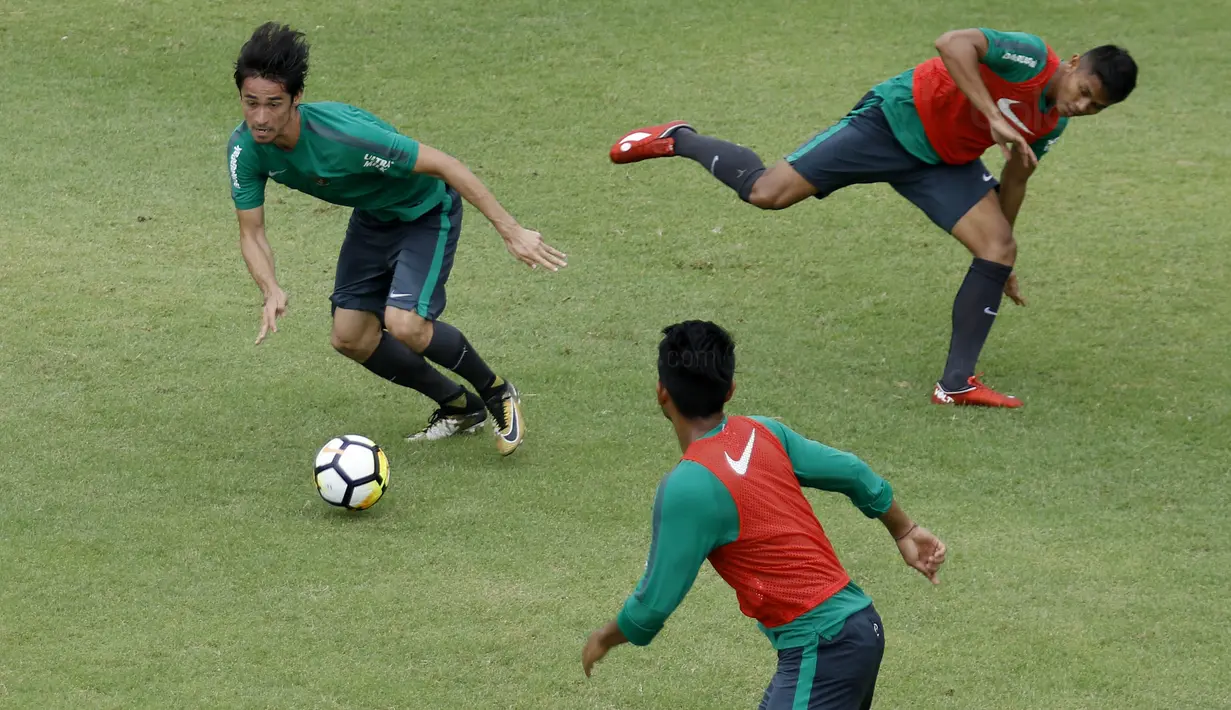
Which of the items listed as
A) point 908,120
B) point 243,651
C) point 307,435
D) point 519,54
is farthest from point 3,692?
point 519,54

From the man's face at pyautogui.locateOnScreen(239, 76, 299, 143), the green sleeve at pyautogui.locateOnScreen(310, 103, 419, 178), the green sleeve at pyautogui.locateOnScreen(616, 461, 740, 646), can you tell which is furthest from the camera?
the green sleeve at pyautogui.locateOnScreen(310, 103, 419, 178)

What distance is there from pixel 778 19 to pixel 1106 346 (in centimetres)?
563

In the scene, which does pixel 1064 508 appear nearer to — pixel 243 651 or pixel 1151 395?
pixel 1151 395

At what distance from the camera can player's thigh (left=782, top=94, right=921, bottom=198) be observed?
7504 mm

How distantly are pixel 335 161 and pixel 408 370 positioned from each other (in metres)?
1.14

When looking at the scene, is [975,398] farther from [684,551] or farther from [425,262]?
[684,551]

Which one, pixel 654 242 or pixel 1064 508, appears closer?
pixel 1064 508

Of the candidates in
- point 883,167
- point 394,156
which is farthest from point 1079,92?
point 394,156

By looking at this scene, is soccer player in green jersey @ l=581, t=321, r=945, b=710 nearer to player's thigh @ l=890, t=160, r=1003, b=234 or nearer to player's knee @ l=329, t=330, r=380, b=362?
player's knee @ l=329, t=330, r=380, b=362

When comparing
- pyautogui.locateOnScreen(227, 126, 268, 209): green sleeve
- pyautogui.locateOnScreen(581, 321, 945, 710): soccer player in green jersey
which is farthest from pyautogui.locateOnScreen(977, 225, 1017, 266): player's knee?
pyautogui.locateOnScreen(581, 321, 945, 710): soccer player in green jersey

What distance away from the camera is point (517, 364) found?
7.95 meters

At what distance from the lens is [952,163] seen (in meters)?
7.51

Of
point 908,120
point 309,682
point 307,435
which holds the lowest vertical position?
point 307,435

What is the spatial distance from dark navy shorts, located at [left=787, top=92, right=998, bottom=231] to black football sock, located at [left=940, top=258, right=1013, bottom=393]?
0.31m
